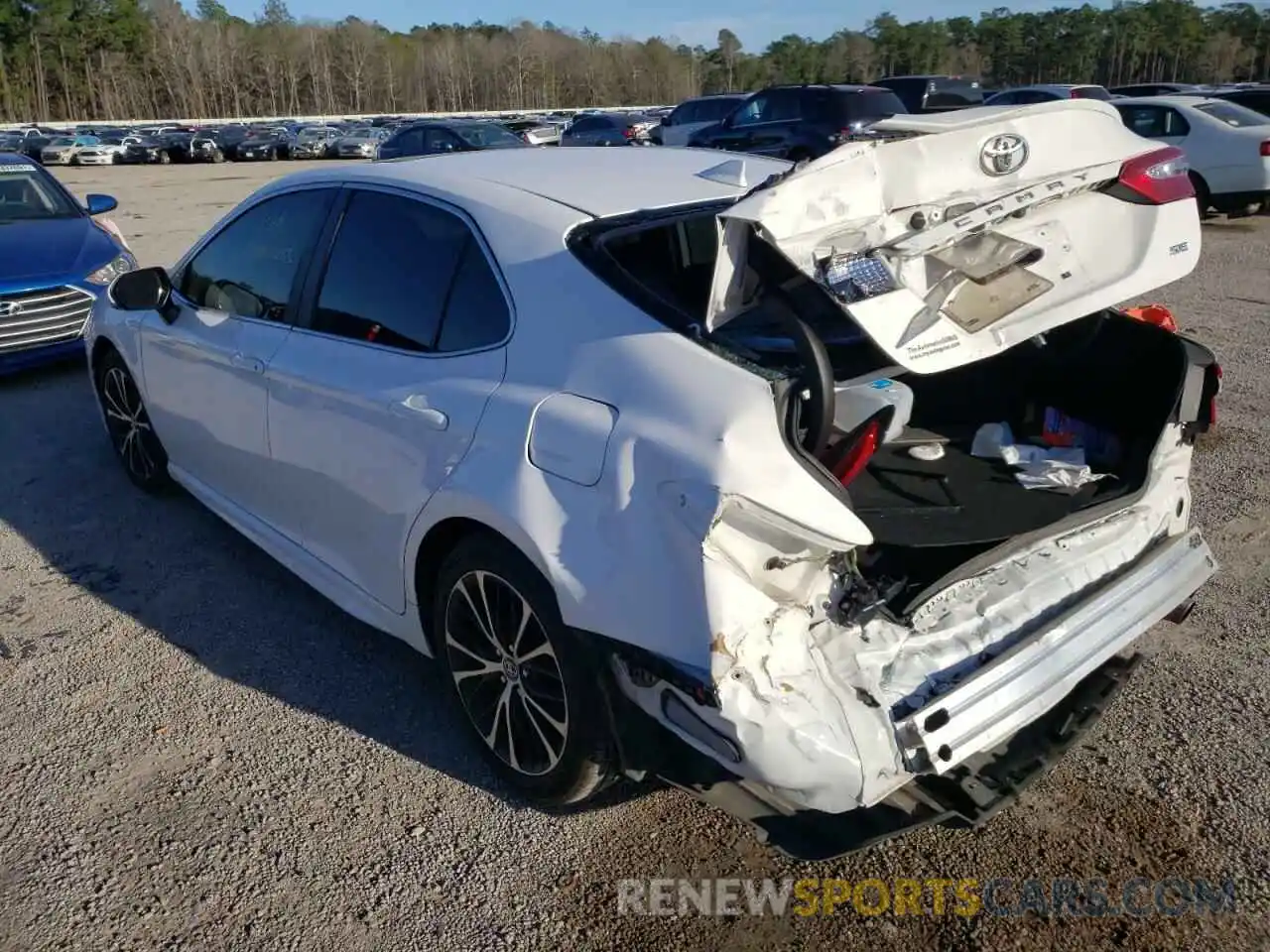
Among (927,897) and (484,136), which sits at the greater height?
(484,136)

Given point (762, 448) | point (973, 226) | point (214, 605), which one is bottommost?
point (214, 605)

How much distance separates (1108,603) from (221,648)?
3036 mm

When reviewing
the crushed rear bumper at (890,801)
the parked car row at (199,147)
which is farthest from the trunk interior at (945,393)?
the parked car row at (199,147)

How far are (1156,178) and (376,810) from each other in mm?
2867

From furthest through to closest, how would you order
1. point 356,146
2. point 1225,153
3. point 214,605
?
point 356,146, point 1225,153, point 214,605

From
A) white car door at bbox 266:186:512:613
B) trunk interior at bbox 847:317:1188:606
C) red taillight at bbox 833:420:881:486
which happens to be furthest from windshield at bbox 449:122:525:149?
red taillight at bbox 833:420:881:486

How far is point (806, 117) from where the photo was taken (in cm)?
1633

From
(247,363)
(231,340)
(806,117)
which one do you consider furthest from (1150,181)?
→ (806,117)

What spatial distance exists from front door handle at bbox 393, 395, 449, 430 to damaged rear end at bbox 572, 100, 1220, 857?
67 centimetres

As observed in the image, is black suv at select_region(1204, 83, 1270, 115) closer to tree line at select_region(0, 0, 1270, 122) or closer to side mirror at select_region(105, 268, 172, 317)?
side mirror at select_region(105, 268, 172, 317)

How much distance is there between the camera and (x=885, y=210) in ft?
8.61

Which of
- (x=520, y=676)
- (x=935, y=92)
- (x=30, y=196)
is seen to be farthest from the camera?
(x=935, y=92)

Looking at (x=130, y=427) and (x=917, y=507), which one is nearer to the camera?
(x=917, y=507)

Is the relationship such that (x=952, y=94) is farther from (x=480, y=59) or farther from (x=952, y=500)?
(x=480, y=59)
